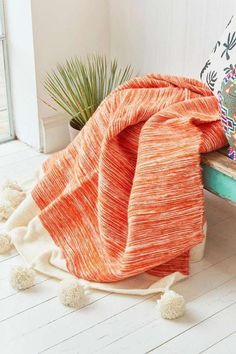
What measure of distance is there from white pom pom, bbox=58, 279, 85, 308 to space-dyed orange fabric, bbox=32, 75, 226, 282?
125 mm

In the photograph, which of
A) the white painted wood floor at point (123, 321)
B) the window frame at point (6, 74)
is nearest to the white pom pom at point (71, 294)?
the white painted wood floor at point (123, 321)

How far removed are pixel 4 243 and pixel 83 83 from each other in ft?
3.31

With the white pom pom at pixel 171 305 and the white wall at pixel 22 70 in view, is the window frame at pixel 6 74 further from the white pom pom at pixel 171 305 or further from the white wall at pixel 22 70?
the white pom pom at pixel 171 305

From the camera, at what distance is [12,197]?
2965mm

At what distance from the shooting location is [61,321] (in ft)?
7.57

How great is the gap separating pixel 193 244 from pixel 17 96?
5.01ft

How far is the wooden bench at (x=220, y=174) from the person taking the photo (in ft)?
7.96

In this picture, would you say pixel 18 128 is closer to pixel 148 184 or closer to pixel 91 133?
pixel 91 133

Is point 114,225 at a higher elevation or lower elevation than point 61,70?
lower

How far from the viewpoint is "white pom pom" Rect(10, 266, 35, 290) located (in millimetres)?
2455

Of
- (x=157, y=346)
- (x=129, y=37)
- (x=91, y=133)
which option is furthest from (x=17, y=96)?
(x=157, y=346)

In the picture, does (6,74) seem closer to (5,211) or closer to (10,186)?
(10,186)

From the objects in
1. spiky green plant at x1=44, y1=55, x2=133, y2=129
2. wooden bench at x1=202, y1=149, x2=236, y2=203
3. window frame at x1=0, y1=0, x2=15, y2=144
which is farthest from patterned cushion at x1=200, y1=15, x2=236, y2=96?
→ window frame at x1=0, y1=0, x2=15, y2=144

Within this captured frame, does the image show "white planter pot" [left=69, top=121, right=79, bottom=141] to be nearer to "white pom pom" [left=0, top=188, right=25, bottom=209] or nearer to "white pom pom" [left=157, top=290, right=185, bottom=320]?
"white pom pom" [left=0, top=188, right=25, bottom=209]
